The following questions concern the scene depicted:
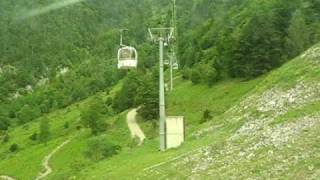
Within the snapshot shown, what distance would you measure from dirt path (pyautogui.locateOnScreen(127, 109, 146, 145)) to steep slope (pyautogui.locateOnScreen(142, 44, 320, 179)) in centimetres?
3634

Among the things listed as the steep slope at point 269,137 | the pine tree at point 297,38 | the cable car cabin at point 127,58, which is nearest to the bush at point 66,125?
the pine tree at point 297,38

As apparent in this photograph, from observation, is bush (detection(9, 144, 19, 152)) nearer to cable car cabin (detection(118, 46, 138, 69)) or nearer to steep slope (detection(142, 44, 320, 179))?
cable car cabin (detection(118, 46, 138, 69))

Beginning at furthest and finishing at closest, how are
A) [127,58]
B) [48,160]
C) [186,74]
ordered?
[186,74], [48,160], [127,58]

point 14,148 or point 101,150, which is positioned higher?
point 101,150

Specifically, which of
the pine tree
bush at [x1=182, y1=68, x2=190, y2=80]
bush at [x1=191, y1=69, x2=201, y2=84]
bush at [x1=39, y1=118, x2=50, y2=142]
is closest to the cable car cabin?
the pine tree

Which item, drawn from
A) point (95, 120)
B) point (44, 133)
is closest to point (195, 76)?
point (95, 120)

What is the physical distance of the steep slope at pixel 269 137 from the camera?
26594mm

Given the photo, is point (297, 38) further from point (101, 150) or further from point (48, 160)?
point (48, 160)

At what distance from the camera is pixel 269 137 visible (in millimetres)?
31047

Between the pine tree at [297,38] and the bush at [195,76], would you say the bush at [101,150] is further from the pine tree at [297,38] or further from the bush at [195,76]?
the bush at [195,76]

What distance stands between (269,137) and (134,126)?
200ft

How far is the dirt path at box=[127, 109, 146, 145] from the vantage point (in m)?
82.4

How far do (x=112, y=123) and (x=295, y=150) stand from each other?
7741cm

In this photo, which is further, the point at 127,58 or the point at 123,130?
the point at 123,130
